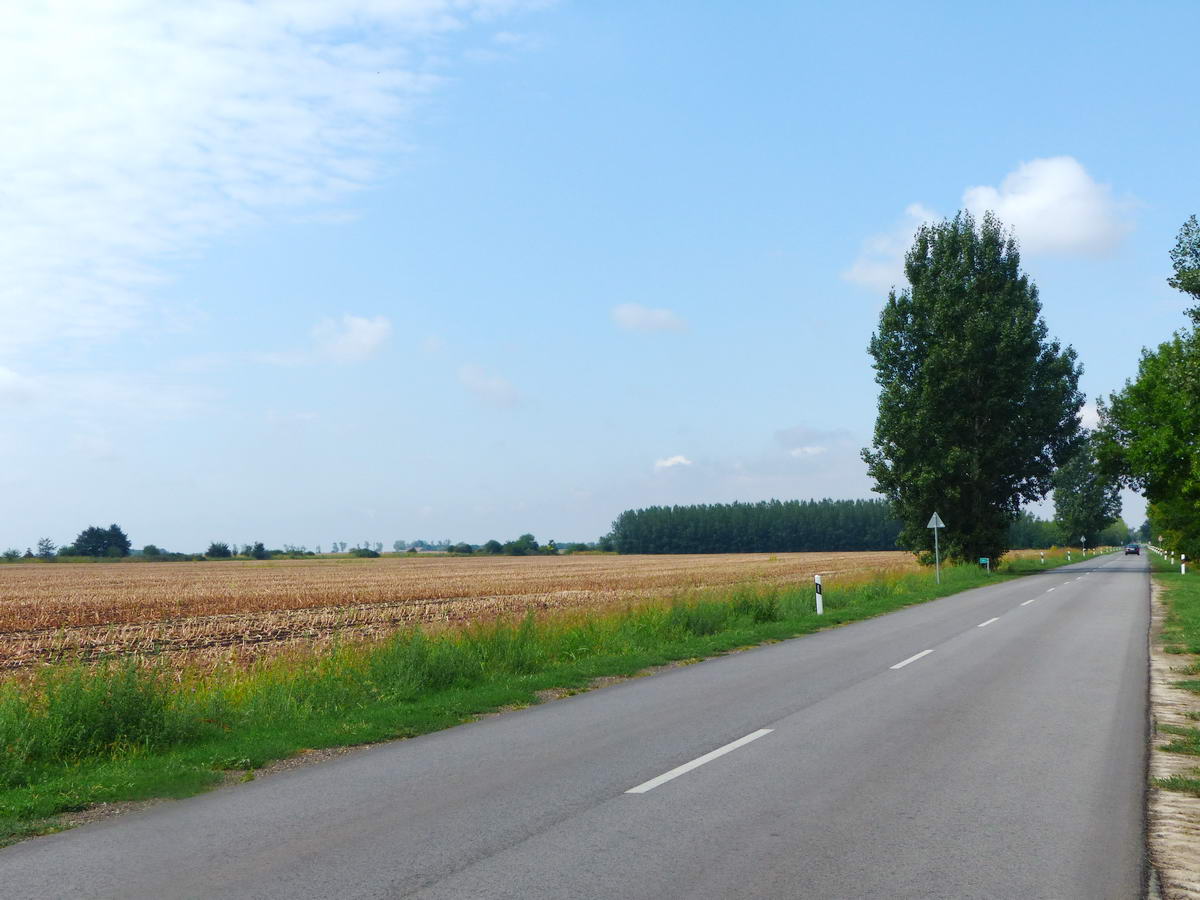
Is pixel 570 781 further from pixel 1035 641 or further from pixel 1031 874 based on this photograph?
pixel 1035 641

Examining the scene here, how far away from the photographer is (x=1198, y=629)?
18.4m

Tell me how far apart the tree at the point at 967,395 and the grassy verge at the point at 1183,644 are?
898 cm

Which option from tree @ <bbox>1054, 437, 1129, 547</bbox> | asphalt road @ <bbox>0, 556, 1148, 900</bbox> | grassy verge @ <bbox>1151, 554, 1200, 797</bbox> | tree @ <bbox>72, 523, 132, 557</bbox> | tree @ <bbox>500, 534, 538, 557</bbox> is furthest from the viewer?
tree @ <bbox>500, 534, 538, 557</bbox>

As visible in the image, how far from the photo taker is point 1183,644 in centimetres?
1636

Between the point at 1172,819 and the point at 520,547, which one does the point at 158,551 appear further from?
the point at 1172,819

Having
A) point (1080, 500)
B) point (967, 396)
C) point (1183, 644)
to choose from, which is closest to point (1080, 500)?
→ point (1080, 500)

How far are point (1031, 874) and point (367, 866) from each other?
3.54 m

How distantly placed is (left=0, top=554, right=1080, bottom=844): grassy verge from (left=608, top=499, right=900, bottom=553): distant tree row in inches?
5806

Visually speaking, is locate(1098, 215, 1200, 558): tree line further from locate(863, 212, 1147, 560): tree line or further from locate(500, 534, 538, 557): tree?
locate(500, 534, 538, 557): tree

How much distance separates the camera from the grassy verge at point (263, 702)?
771cm

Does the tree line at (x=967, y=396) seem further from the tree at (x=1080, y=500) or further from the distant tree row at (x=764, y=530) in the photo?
the distant tree row at (x=764, y=530)

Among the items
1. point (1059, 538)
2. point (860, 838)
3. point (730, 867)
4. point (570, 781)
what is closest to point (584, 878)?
point (730, 867)

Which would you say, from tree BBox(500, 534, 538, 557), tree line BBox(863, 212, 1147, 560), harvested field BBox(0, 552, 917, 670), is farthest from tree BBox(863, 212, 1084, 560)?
tree BBox(500, 534, 538, 557)

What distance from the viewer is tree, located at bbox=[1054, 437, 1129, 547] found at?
9956cm
